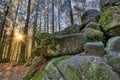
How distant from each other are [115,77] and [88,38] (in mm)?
2553

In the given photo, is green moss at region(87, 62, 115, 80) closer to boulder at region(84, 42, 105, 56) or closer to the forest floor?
boulder at region(84, 42, 105, 56)

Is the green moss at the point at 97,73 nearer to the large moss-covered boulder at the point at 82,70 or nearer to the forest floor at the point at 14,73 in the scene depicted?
the large moss-covered boulder at the point at 82,70

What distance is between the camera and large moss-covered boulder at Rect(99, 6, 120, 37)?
6.61 metres

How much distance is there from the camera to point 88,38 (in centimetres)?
678

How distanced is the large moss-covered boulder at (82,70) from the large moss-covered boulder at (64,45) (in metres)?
1.43

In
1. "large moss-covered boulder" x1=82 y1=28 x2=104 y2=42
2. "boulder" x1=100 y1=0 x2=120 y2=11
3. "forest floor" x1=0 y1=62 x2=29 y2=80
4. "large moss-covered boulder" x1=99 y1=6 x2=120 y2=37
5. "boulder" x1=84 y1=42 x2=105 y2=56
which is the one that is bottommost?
"forest floor" x1=0 y1=62 x2=29 y2=80

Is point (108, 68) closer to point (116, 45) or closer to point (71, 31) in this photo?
point (116, 45)

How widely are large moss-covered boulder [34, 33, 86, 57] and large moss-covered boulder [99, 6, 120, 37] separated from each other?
3.68 ft

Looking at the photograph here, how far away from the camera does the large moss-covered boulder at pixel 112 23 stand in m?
6.61

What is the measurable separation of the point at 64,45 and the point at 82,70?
213 centimetres

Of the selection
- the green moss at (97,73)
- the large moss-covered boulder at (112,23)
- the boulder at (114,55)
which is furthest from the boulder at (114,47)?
the large moss-covered boulder at (112,23)

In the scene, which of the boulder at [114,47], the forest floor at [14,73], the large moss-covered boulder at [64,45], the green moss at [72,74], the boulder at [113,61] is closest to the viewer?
the green moss at [72,74]

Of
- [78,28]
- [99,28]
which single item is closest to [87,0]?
[78,28]

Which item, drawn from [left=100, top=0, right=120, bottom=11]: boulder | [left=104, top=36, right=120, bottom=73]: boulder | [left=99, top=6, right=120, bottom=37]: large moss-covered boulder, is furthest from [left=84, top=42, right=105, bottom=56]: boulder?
[left=100, top=0, right=120, bottom=11]: boulder
